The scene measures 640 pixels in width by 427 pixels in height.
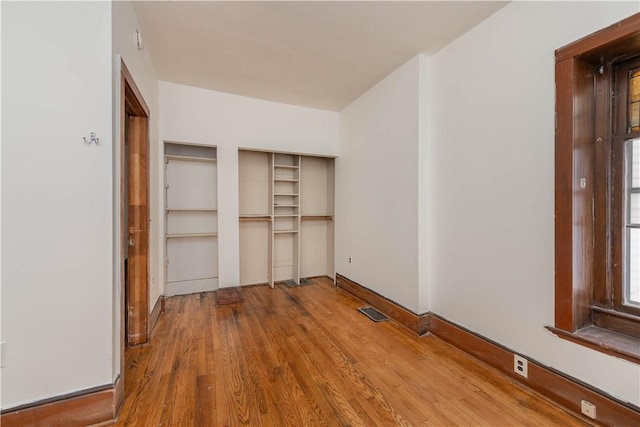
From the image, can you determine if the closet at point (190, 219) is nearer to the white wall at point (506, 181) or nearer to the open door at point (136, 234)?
the open door at point (136, 234)

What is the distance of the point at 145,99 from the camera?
244 centimetres

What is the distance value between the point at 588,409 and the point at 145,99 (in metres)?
3.91

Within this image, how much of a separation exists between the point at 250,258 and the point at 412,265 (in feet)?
7.98

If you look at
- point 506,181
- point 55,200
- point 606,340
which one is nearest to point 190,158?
point 55,200

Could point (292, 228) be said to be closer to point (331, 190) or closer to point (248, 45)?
point (331, 190)

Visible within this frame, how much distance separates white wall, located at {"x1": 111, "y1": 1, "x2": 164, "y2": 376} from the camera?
1592mm

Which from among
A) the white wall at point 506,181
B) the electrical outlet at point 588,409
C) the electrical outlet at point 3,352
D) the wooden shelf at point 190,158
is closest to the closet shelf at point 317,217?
the wooden shelf at point 190,158

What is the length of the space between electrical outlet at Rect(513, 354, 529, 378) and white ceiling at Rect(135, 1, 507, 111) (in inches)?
100

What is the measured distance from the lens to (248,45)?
2480 mm

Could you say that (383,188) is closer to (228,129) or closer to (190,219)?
(228,129)

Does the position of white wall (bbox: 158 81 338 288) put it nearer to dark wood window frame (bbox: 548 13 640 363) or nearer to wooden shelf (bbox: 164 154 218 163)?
wooden shelf (bbox: 164 154 218 163)

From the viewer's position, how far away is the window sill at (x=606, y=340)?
4.57ft

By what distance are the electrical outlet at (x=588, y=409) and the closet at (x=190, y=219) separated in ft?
12.3

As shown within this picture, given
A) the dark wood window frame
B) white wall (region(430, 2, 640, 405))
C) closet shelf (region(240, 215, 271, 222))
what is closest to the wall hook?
closet shelf (region(240, 215, 271, 222))
